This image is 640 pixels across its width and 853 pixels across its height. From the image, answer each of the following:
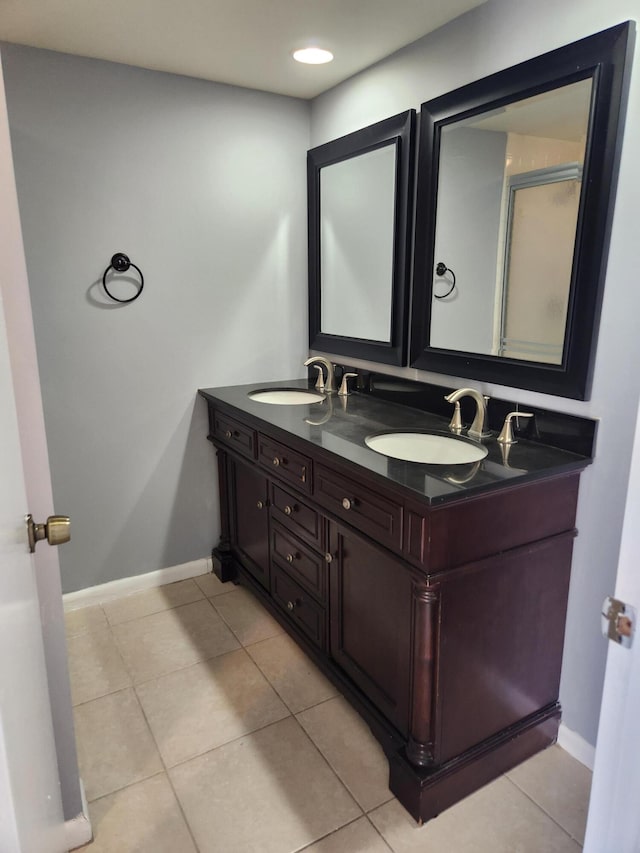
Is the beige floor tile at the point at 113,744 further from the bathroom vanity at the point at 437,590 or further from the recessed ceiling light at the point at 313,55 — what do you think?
the recessed ceiling light at the point at 313,55

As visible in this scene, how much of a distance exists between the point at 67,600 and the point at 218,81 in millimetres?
2276

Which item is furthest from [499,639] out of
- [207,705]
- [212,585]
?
[212,585]

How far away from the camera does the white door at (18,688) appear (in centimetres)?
61

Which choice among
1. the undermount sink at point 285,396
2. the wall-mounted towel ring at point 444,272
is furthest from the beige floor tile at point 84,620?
the wall-mounted towel ring at point 444,272

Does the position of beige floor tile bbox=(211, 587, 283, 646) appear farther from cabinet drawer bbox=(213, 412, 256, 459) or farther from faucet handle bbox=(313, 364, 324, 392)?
faucet handle bbox=(313, 364, 324, 392)

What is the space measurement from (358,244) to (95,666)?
194cm

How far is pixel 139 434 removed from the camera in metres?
2.53

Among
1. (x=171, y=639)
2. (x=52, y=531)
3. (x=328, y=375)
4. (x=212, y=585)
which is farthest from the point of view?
(x=212, y=585)

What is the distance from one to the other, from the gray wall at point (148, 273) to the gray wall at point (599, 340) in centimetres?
93

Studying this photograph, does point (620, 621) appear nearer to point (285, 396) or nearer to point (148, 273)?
point (285, 396)

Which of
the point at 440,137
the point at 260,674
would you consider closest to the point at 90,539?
the point at 260,674

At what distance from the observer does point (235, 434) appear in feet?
7.80

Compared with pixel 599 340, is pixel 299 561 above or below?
below

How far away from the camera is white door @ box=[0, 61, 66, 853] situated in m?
0.61
